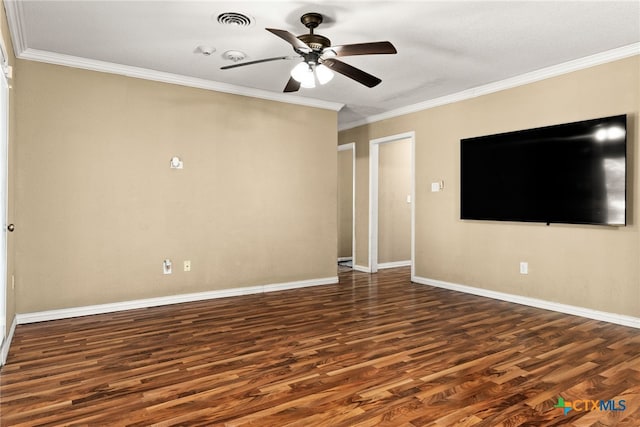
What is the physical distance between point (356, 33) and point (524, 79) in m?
2.24

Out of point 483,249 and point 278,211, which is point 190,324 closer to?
point 278,211

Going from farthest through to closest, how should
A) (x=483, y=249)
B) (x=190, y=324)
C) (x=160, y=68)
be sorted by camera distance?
(x=483, y=249) → (x=160, y=68) → (x=190, y=324)

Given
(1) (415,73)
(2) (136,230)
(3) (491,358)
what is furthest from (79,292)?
(1) (415,73)

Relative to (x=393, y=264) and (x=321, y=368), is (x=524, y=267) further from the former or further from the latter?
(x=321, y=368)

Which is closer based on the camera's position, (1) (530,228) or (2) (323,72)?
(2) (323,72)

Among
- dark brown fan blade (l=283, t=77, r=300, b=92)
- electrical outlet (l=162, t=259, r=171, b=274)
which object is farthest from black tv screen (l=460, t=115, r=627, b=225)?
electrical outlet (l=162, t=259, r=171, b=274)

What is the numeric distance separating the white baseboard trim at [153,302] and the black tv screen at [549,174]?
7.82 ft

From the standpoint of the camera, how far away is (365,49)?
2.99 meters

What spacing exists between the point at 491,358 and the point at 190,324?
2.58 metres

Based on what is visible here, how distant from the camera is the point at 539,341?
3.41 m

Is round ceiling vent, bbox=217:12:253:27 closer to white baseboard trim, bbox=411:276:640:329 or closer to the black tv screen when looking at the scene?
the black tv screen

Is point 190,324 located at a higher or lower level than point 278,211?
lower

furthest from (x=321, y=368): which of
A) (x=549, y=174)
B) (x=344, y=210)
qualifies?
(x=344, y=210)

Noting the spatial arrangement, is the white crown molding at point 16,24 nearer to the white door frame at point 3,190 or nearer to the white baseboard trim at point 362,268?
the white door frame at point 3,190
